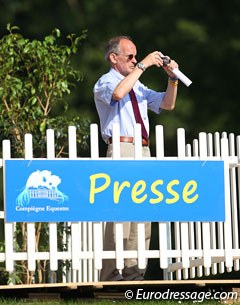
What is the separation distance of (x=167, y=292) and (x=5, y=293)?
1211 mm

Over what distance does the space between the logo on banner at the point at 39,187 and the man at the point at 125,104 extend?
1.92 ft

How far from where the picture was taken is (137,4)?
88.0 feet

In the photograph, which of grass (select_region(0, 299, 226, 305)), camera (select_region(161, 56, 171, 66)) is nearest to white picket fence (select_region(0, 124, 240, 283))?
grass (select_region(0, 299, 226, 305))

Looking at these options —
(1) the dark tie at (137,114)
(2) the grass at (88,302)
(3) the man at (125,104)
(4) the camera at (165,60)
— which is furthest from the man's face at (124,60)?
(2) the grass at (88,302)

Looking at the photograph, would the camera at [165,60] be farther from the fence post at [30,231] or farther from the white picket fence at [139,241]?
the fence post at [30,231]

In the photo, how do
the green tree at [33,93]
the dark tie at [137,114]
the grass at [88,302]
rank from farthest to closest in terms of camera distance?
the green tree at [33,93] < the dark tie at [137,114] < the grass at [88,302]

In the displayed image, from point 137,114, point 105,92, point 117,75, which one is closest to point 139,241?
point 137,114

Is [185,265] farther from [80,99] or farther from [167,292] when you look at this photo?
[80,99]

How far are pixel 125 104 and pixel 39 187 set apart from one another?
1.05 m

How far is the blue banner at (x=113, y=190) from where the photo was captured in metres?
10.0

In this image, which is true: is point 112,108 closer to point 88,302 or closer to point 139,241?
point 139,241

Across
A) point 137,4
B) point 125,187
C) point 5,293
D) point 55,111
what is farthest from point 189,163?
point 137,4

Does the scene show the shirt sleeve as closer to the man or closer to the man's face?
the man

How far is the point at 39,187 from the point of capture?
10.0m
